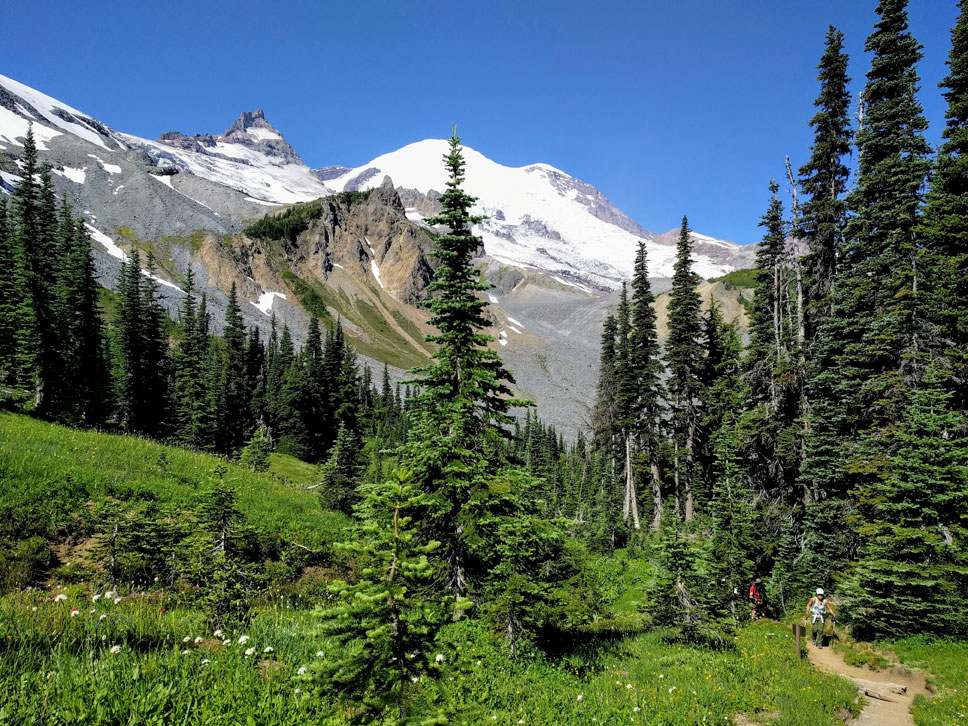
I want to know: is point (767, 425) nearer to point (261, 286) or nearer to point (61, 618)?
point (61, 618)

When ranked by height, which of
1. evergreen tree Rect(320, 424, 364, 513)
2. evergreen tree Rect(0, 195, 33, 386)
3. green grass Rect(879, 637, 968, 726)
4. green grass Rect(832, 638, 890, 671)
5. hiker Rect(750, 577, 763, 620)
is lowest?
hiker Rect(750, 577, 763, 620)

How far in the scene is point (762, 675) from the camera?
1207cm

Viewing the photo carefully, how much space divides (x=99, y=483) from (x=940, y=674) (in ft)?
79.1

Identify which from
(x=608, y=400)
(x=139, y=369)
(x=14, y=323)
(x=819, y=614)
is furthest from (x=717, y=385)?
(x=139, y=369)

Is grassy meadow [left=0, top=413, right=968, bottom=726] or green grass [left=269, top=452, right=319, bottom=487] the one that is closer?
grassy meadow [left=0, top=413, right=968, bottom=726]

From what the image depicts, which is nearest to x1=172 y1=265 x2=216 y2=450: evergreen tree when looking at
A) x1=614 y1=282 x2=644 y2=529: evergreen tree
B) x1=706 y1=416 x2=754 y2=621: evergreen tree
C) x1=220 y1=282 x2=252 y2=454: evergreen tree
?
x1=220 y1=282 x2=252 y2=454: evergreen tree

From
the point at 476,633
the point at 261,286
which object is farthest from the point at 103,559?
the point at 261,286

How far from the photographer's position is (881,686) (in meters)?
12.1

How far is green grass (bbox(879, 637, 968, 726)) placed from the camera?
9.95 m

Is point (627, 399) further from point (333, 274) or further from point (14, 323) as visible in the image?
point (333, 274)

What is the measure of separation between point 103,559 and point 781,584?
2575 centimetres

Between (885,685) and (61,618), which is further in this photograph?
(885,685)

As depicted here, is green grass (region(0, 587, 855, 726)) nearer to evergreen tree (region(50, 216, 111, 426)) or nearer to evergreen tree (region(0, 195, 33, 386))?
evergreen tree (region(0, 195, 33, 386))

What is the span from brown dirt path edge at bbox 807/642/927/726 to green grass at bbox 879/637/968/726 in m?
0.30
